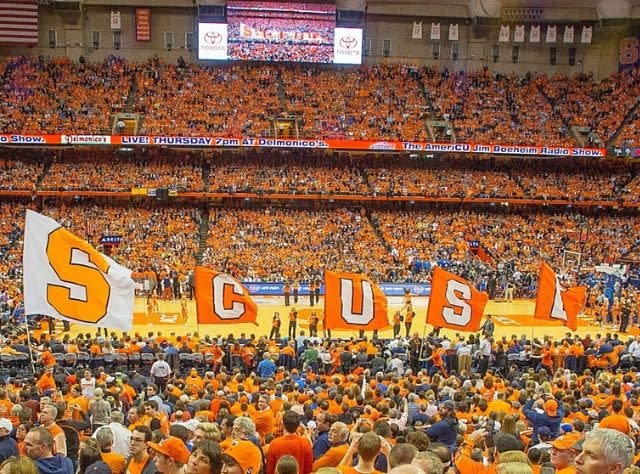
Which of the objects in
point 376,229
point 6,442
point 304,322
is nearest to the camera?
point 6,442

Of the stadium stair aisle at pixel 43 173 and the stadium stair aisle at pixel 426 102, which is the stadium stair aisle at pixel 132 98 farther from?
the stadium stair aisle at pixel 426 102

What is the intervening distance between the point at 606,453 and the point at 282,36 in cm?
4648

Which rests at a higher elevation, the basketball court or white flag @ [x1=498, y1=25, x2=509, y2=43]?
white flag @ [x1=498, y1=25, x2=509, y2=43]

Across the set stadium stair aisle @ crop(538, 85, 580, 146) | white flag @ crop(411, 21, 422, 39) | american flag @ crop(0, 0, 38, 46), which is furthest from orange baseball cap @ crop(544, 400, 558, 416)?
american flag @ crop(0, 0, 38, 46)

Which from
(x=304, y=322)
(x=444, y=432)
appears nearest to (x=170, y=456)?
(x=444, y=432)

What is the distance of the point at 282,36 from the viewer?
4709cm

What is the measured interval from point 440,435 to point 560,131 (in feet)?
132

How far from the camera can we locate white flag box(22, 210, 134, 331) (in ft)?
37.9

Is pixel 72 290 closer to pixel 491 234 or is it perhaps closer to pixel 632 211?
pixel 491 234

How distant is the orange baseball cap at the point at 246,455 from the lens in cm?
629

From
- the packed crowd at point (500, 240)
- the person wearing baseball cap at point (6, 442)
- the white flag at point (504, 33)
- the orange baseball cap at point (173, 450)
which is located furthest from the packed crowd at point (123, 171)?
the orange baseball cap at point (173, 450)

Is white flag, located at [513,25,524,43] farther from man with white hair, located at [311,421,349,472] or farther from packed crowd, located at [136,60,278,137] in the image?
man with white hair, located at [311,421,349,472]

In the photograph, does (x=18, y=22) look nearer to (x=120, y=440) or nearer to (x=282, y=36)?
(x=282, y=36)

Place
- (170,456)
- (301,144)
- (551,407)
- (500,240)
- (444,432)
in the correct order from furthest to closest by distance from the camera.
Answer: (301,144) < (500,240) < (551,407) < (444,432) < (170,456)
